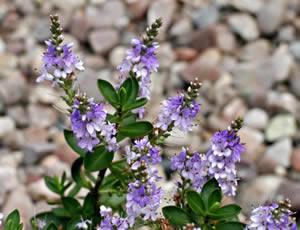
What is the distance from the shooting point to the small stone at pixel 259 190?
325 cm

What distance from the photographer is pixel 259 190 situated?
3322mm

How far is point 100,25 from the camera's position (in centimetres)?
465

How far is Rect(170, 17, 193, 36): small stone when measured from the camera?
4645mm

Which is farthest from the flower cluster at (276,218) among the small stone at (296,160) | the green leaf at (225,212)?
the small stone at (296,160)

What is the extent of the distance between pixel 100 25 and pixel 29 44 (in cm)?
70

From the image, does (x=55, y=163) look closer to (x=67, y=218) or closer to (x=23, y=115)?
(x=23, y=115)

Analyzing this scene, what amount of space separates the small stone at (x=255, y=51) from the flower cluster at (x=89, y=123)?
3.05m

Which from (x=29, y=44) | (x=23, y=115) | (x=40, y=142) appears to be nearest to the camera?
(x=40, y=142)

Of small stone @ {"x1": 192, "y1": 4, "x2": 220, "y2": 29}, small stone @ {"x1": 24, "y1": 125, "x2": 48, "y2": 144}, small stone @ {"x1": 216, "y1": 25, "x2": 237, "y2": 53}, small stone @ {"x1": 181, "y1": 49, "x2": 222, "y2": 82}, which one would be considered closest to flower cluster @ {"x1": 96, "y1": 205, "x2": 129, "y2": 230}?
small stone @ {"x1": 24, "y1": 125, "x2": 48, "y2": 144}

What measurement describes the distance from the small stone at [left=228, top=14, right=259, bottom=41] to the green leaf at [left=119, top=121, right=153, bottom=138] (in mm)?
3057

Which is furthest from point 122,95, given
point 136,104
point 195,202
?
point 195,202

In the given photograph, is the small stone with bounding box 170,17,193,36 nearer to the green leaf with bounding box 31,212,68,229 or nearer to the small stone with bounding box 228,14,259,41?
the small stone with bounding box 228,14,259,41

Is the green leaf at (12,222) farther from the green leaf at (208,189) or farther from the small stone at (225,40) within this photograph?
the small stone at (225,40)

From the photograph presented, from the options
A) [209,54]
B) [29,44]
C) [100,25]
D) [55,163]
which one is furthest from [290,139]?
[29,44]
